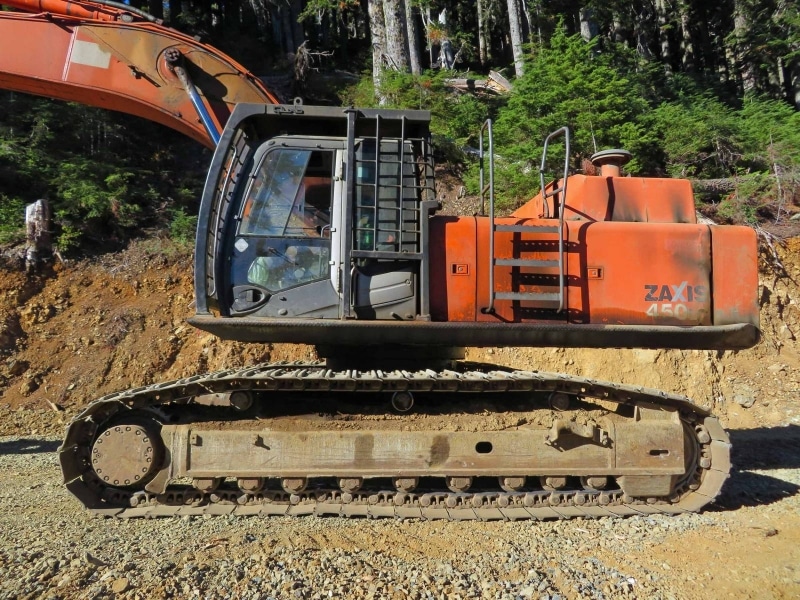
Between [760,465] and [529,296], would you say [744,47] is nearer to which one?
[760,465]

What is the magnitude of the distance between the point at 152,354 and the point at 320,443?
19.6ft

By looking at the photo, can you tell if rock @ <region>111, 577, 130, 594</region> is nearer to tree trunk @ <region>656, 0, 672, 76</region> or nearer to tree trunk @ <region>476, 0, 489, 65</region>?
tree trunk @ <region>656, 0, 672, 76</region>

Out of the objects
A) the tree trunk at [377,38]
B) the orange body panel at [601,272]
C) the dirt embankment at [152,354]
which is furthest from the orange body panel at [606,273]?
the tree trunk at [377,38]

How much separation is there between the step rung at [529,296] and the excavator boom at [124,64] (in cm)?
279

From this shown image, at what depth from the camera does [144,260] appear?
10523 mm

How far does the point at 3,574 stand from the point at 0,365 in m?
6.77

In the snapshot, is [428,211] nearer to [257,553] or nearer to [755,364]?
[257,553]

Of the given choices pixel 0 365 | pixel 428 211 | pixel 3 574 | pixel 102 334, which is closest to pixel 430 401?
pixel 428 211

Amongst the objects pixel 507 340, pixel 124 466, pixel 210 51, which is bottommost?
pixel 124 466

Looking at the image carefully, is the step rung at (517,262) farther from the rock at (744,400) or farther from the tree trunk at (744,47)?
the tree trunk at (744,47)

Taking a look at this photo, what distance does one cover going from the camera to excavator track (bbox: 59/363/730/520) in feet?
14.1

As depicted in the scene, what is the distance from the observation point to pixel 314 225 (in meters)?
4.46

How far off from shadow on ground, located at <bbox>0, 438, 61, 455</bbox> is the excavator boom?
418cm

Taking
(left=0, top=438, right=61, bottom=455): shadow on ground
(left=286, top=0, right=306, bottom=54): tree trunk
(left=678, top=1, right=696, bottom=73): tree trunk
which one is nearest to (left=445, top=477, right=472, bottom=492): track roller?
(left=0, top=438, right=61, bottom=455): shadow on ground
